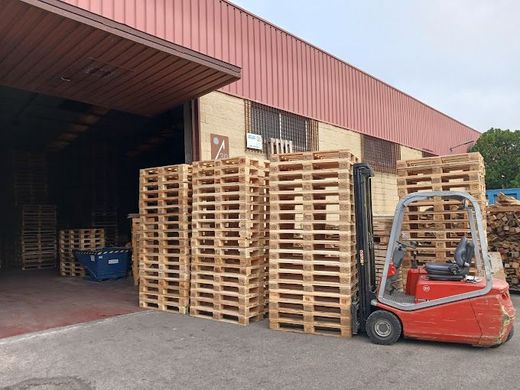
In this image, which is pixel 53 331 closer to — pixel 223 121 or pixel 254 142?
pixel 223 121

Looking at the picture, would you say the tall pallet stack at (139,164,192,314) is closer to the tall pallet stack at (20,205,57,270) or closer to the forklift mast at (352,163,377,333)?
the forklift mast at (352,163,377,333)

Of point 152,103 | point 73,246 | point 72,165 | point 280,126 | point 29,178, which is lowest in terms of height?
point 73,246

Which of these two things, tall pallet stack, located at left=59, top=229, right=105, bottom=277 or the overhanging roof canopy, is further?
tall pallet stack, located at left=59, top=229, right=105, bottom=277

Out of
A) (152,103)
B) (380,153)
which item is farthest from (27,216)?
(380,153)

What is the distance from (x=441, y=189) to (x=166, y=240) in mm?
5303

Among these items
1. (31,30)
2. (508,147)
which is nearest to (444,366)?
(31,30)

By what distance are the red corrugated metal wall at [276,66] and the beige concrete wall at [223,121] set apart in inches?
15.0

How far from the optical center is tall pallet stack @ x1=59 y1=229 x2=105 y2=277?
1407 centimetres

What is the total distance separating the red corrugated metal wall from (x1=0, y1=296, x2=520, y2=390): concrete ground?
6146mm

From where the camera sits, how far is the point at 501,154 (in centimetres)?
3500

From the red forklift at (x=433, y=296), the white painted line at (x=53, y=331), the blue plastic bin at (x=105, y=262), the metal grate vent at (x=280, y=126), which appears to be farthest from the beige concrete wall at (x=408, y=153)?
the white painted line at (x=53, y=331)

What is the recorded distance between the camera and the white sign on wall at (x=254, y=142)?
1253cm

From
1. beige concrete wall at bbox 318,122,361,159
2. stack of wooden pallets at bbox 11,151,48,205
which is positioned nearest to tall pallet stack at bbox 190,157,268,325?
beige concrete wall at bbox 318,122,361,159

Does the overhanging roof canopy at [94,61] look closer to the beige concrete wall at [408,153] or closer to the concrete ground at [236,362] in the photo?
the concrete ground at [236,362]
